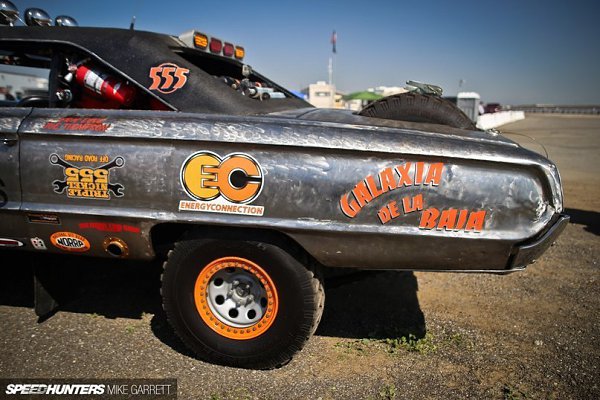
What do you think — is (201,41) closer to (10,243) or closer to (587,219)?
(10,243)

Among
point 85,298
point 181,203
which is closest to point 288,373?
point 181,203

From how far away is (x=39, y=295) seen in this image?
9.23ft

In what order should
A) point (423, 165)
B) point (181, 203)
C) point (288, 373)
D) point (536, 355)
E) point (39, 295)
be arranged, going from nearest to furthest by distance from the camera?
point (423, 165)
point (181, 203)
point (288, 373)
point (536, 355)
point (39, 295)

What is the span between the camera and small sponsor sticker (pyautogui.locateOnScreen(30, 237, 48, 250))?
247 centimetres

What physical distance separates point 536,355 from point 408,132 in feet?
5.56

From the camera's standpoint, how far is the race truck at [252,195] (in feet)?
6.79

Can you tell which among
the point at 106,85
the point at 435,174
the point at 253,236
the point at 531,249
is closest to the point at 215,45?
the point at 106,85

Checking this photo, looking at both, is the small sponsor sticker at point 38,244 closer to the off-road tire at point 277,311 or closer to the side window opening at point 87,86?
the off-road tire at point 277,311

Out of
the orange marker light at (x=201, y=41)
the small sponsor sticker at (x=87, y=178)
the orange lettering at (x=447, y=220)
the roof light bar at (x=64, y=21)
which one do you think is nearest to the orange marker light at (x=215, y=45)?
the orange marker light at (x=201, y=41)

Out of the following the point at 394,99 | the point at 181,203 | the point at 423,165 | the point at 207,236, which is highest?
the point at 394,99

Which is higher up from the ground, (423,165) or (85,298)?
(423,165)

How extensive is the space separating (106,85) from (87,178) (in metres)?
0.72

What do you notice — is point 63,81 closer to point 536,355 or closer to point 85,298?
point 85,298

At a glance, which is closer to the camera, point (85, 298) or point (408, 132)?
point (408, 132)
